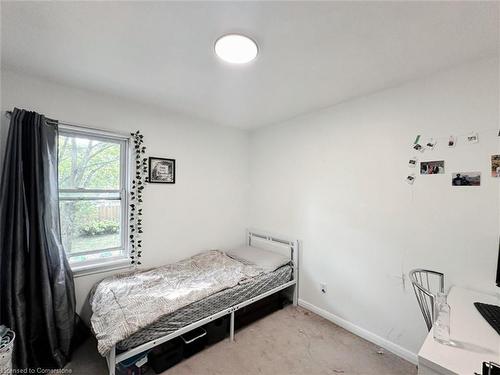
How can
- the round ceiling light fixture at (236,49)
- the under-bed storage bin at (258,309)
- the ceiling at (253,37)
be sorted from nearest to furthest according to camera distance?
1. the ceiling at (253,37)
2. the round ceiling light fixture at (236,49)
3. the under-bed storage bin at (258,309)

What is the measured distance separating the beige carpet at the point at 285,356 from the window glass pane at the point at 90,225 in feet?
2.94

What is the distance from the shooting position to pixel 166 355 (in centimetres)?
180

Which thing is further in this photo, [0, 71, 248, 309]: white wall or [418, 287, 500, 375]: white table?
[0, 71, 248, 309]: white wall

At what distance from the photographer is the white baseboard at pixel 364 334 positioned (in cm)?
192

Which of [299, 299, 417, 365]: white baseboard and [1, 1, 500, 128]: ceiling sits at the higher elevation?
[1, 1, 500, 128]: ceiling

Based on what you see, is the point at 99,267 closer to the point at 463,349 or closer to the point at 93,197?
the point at 93,197

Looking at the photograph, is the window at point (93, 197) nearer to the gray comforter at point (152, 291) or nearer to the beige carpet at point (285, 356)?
the gray comforter at point (152, 291)

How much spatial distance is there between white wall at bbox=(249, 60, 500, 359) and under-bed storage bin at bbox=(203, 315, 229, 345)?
3.64ft

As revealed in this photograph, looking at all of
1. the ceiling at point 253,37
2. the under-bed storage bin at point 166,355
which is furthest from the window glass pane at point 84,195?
the under-bed storage bin at point 166,355

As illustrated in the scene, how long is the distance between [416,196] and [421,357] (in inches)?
54.4

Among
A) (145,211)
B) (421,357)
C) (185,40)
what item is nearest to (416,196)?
(421,357)

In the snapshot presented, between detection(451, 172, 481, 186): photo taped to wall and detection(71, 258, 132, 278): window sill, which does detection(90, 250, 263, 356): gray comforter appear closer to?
detection(71, 258, 132, 278): window sill

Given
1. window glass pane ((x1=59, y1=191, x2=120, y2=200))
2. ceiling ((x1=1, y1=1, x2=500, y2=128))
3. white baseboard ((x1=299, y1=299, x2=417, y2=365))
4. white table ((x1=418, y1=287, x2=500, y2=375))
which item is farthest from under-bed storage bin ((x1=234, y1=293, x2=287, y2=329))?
ceiling ((x1=1, y1=1, x2=500, y2=128))

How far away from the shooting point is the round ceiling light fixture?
143 centimetres
